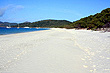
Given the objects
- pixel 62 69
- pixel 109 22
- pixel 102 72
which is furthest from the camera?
pixel 109 22

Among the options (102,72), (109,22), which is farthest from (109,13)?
(102,72)

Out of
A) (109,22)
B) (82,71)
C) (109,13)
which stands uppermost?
(109,13)

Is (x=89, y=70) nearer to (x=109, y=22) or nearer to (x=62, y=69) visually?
(x=62, y=69)

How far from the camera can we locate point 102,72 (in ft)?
11.3

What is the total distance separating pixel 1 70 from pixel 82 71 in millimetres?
2859

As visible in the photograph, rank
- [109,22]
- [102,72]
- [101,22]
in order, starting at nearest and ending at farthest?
1. [102,72]
2. [109,22]
3. [101,22]

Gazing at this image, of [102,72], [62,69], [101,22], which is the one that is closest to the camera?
[102,72]

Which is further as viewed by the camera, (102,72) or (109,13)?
(109,13)

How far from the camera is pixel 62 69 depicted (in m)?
3.75

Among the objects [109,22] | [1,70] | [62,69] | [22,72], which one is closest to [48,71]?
[62,69]

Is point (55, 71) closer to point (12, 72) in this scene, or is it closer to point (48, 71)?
point (48, 71)

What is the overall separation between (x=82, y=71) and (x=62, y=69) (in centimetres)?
70

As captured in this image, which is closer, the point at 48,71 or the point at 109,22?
the point at 48,71

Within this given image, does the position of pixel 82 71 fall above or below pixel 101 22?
below
